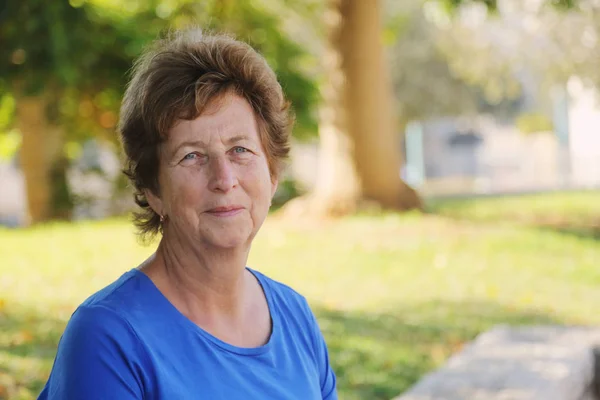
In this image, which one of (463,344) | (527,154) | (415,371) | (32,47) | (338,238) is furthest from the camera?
(527,154)

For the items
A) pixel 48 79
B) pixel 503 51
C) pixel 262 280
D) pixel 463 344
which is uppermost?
pixel 503 51

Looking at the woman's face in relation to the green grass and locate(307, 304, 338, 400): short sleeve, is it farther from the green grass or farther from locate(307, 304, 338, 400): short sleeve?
the green grass

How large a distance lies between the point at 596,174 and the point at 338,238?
22.8 metres

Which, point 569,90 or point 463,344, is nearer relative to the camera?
point 463,344

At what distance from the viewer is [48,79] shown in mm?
9586

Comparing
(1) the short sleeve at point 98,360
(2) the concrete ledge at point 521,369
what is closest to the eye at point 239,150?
(1) the short sleeve at point 98,360

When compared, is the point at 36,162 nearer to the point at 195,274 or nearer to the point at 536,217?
the point at 536,217

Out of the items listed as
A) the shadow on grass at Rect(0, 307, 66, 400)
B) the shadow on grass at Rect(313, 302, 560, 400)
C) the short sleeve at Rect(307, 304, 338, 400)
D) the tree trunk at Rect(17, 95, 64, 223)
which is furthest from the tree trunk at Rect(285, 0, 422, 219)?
the short sleeve at Rect(307, 304, 338, 400)

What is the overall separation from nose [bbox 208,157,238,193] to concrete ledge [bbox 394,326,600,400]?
87.6 inches

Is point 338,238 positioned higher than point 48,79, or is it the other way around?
point 48,79

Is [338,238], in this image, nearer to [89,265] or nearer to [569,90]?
[89,265]

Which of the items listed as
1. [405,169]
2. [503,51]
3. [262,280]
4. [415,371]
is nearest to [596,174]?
[503,51]

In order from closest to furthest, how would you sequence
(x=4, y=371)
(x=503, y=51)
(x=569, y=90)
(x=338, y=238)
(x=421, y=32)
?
(x=4, y=371), (x=338, y=238), (x=569, y=90), (x=503, y=51), (x=421, y=32)

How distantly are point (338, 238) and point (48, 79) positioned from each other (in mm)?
4121
